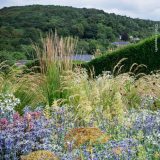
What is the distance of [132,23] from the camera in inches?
1651

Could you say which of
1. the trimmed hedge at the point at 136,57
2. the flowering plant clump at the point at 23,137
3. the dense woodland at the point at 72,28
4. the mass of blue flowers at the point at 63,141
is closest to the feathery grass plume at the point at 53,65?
the mass of blue flowers at the point at 63,141

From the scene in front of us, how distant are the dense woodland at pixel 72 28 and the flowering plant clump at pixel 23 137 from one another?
84.4 ft

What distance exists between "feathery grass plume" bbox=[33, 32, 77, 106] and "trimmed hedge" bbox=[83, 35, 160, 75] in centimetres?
497

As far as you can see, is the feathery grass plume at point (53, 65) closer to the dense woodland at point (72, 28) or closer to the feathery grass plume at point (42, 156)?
the feathery grass plume at point (42, 156)

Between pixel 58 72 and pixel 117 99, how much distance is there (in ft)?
14.3

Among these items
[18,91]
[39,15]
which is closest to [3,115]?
[18,91]

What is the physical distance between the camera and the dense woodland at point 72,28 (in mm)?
35141

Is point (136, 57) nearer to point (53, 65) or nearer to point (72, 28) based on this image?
point (53, 65)

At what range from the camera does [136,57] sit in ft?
55.4

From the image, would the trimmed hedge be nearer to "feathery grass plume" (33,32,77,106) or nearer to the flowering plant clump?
"feathery grass plume" (33,32,77,106)

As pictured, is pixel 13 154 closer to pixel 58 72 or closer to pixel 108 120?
pixel 108 120

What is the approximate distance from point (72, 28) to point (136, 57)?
24695 millimetres

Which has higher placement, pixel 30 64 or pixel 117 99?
pixel 117 99

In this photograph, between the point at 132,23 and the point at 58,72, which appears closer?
the point at 58,72
